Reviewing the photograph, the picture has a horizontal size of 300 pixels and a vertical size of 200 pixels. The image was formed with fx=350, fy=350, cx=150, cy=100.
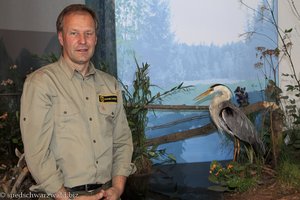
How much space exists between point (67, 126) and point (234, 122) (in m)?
2.15

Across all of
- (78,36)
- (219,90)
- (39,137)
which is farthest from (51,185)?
(219,90)

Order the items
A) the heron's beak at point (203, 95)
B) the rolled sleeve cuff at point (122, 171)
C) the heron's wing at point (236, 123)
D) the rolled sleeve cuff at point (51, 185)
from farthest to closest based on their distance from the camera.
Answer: the heron's beak at point (203, 95) < the heron's wing at point (236, 123) < the rolled sleeve cuff at point (122, 171) < the rolled sleeve cuff at point (51, 185)

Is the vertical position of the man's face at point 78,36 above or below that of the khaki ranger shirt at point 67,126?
above

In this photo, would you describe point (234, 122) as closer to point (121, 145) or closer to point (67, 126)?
point (121, 145)

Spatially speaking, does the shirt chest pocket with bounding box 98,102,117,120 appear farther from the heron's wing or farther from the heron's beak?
the heron's beak

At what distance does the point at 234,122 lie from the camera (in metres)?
3.20

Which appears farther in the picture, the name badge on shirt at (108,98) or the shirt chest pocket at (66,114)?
the name badge on shirt at (108,98)

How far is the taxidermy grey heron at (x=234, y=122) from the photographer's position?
321 centimetres

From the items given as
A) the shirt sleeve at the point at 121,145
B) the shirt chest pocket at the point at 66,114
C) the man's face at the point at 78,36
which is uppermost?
the man's face at the point at 78,36

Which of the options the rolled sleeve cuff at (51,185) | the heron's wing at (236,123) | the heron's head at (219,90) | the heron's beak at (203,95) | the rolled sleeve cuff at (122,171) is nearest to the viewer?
the rolled sleeve cuff at (51,185)

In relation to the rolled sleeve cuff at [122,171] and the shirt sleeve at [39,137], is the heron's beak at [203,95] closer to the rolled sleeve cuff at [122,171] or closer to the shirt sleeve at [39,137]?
the rolled sleeve cuff at [122,171]

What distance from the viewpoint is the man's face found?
1.37 m

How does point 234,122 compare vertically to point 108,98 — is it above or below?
below

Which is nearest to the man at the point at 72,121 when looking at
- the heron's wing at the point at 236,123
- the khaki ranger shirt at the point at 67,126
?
the khaki ranger shirt at the point at 67,126
